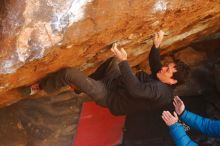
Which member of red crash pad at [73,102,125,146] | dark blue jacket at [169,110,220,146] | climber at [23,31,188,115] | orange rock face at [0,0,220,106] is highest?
orange rock face at [0,0,220,106]

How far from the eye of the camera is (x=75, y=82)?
14.3ft

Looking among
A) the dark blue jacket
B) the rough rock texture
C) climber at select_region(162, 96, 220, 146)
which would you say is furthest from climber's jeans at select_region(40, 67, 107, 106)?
the rough rock texture

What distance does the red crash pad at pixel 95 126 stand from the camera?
623 cm

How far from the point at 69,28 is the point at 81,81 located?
77cm

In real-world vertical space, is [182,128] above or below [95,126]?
above

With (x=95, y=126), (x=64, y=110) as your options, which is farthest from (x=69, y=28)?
(x=95, y=126)

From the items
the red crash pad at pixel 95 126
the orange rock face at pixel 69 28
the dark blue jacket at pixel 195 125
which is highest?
the orange rock face at pixel 69 28

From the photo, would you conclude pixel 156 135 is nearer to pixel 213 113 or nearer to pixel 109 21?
pixel 213 113

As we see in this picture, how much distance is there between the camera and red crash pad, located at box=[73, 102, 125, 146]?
623 cm

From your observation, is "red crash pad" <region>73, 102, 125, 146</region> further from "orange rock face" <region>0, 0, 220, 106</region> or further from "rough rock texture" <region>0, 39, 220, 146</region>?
"orange rock face" <region>0, 0, 220, 106</region>

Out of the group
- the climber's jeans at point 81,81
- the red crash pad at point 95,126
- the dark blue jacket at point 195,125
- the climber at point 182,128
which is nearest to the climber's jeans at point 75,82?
the climber's jeans at point 81,81

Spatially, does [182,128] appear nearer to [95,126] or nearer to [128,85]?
[128,85]

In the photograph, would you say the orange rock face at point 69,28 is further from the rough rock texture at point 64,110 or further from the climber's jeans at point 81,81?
the rough rock texture at point 64,110

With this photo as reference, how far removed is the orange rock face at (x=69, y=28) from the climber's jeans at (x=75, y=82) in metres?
0.10
